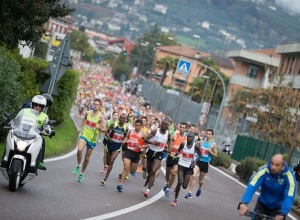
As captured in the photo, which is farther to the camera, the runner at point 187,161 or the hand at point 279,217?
the runner at point 187,161

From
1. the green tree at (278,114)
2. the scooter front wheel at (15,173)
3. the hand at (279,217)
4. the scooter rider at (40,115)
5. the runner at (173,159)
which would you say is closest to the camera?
the hand at (279,217)

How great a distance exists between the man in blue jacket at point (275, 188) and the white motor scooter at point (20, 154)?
4867 mm

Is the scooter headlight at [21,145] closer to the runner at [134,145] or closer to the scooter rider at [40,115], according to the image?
the scooter rider at [40,115]

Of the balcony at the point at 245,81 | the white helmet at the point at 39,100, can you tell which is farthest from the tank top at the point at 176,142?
the balcony at the point at 245,81

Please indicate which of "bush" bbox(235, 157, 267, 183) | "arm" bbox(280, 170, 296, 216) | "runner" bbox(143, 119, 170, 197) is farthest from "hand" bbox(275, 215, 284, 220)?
"bush" bbox(235, 157, 267, 183)

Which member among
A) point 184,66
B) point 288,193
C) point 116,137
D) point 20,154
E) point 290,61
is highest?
point 290,61

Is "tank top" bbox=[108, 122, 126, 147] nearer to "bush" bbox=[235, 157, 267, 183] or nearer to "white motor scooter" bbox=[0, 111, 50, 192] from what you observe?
"white motor scooter" bbox=[0, 111, 50, 192]

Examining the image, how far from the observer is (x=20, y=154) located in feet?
47.2

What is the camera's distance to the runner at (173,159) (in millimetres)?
20438

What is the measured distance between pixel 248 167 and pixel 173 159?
53.4 ft

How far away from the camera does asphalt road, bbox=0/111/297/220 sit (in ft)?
43.2

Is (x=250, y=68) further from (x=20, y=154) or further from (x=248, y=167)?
(x=20, y=154)

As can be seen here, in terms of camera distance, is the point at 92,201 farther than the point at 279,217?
Yes

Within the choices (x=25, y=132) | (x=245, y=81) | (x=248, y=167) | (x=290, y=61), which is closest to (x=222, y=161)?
(x=248, y=167)
